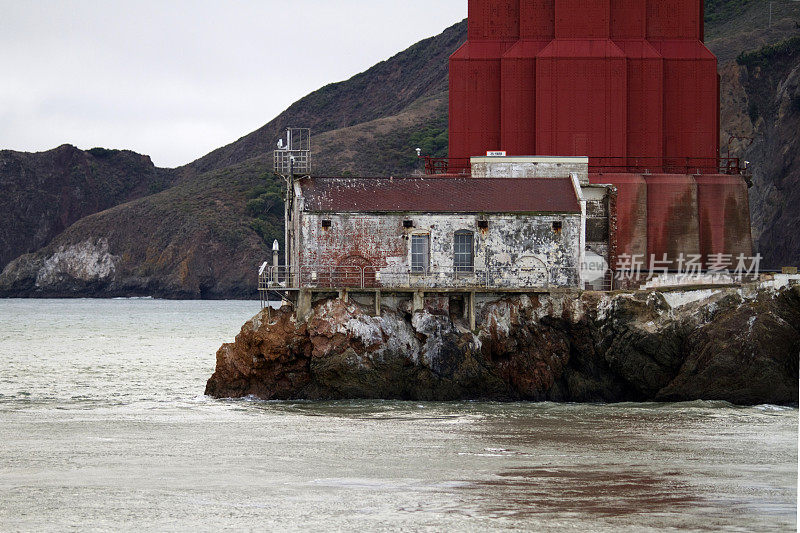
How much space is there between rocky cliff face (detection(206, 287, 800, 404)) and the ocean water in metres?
0.86

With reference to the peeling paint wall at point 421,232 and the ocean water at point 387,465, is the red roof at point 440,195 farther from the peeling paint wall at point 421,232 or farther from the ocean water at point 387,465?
the ocean water at point 387,465

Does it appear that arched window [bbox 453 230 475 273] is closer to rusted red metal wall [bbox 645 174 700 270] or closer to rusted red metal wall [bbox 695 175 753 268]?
rusted red metal wall [bbox 645 174 700 270]

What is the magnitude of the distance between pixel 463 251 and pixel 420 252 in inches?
49.4

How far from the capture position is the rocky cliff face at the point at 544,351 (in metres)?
33.2

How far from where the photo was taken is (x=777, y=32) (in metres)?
126

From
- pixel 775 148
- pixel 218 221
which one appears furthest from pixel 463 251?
pixel 218 221

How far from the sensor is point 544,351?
1374 inches

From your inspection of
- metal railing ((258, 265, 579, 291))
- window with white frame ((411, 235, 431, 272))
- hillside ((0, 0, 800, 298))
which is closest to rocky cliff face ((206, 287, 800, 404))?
metal railing ((258, 265, 579, 291))

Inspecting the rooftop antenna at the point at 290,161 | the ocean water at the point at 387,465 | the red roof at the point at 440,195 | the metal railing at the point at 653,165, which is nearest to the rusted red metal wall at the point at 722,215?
the metal railing at the point at 653,165

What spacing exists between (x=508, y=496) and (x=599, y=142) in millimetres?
28994

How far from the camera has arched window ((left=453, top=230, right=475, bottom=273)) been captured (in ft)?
121

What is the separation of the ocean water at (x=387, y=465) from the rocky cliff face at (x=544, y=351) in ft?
2.84

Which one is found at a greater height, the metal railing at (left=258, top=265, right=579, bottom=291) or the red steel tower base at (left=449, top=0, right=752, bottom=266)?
the red steel tower base at (left=449, top=0, right=752, bottom=266)

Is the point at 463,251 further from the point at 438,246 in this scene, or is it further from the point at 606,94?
the point at 606,94
